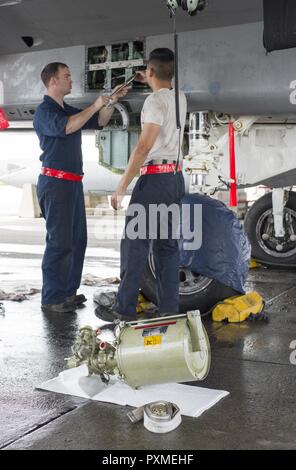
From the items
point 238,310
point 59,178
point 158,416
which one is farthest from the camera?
point 59,178

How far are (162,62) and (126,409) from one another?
2.10m

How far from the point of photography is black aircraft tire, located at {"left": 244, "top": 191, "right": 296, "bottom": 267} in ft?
21.7

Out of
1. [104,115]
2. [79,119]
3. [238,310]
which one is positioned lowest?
[238,310]

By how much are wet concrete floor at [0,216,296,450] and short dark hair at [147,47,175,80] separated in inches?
62.6

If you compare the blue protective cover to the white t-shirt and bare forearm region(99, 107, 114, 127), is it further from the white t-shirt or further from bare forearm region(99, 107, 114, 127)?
bare forearm region(99, 107, 114, 127)

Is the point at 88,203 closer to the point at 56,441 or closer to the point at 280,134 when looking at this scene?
the point at 280,134

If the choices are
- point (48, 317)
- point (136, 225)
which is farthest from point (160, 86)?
point (48, 317)

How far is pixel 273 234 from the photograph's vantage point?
6750 millimetres

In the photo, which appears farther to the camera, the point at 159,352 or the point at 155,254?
the point at 155,254

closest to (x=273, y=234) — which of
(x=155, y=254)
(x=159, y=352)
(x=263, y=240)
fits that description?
(x=263, y=240)

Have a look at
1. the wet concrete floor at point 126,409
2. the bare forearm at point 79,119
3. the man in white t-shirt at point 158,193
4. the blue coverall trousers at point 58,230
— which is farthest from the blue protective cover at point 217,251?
the bare forearm at point 79,119

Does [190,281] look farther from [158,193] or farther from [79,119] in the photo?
[79,119]

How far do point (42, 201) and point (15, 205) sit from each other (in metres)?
18.5

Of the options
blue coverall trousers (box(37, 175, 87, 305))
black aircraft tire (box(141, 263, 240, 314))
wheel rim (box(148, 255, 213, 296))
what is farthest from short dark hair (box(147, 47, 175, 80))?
black aircraft tire (box(141, 263, 240, 314))
